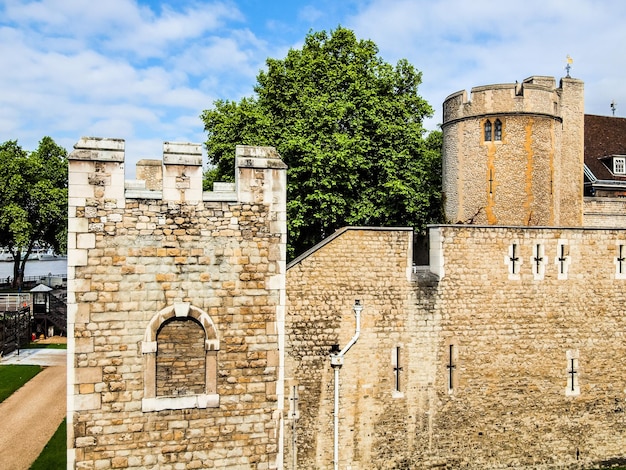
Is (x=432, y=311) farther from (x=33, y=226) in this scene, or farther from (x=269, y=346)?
(x=33, y=226)

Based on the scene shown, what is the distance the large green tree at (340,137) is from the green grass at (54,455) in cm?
989

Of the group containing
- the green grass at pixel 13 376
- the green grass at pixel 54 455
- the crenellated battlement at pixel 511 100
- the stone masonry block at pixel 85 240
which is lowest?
the green grass at pixel 54 455

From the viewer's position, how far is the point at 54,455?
1331cm

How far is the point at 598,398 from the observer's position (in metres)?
13.5

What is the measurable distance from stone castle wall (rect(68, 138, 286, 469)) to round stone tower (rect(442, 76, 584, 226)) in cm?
1012

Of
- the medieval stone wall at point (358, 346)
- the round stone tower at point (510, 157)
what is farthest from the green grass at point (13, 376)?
the round stone tower at point (510, 157)

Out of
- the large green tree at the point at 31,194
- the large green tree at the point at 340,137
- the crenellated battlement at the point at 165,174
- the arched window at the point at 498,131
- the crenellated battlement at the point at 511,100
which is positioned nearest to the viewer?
the crenellated battlement at the point at 165,174

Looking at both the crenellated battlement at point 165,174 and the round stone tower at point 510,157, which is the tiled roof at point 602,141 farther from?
the crenellated battlement at point 165,174

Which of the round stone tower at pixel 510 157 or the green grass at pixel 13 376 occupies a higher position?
the round stone tower at pixel 510 157

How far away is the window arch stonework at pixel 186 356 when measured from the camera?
28.5 feet

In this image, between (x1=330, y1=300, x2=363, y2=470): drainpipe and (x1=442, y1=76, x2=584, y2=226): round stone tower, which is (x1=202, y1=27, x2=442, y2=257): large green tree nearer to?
(x1=442, y1=76, x2=584, y2=226): round stone tower

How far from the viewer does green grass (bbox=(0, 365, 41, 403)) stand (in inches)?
707

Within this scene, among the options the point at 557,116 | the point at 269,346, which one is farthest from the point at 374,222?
the point at 269,346

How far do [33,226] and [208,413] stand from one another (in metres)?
34.7
